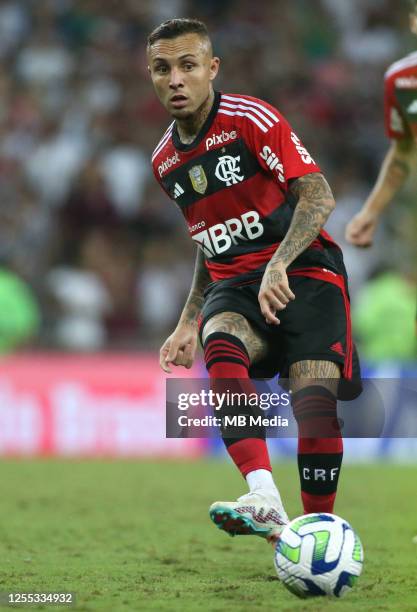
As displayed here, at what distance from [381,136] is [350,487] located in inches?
240

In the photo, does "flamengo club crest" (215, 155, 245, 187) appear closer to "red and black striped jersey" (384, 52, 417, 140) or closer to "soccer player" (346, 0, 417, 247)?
"soccer player" (346, 0, 417, 247)

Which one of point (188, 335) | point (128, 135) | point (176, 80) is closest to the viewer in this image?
point (176, 80)

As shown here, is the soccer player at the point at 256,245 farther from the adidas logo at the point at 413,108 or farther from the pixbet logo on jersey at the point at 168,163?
the adidas logo at the point at 413,108

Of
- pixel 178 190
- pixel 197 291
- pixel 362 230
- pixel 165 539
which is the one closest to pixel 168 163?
pixel 178 190

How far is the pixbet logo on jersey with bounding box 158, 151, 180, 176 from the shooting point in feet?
16.7

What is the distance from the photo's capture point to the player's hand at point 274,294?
4531mm

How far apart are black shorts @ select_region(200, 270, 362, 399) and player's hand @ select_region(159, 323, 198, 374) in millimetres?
190

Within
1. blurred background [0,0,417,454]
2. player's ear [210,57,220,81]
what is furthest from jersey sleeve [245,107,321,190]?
blurred background [0,0,417,454]

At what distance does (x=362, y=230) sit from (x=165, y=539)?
1.87m

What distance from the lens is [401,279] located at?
12.0 m

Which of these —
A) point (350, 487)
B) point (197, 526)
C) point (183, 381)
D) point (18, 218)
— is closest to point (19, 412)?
point (18, 218)

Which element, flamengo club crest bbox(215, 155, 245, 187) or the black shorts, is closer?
the black shorts

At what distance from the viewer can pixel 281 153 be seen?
479 centimetres

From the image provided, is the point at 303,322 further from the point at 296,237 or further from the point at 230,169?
the point at 230,169
